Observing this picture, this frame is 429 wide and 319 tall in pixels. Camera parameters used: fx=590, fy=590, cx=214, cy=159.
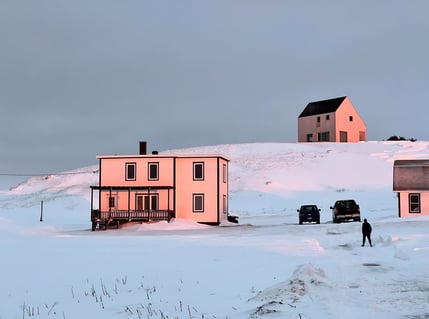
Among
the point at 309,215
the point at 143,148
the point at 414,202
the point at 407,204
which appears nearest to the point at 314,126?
the point at 407,204

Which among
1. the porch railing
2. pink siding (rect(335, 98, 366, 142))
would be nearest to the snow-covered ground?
the porch railing

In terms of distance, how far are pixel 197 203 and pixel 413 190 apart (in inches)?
640

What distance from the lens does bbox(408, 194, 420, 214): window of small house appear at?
146 feet

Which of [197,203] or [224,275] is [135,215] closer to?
[197,203]

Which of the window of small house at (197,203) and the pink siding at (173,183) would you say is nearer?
the pink siding at (173,183)

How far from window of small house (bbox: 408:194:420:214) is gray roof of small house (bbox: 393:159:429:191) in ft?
2.55

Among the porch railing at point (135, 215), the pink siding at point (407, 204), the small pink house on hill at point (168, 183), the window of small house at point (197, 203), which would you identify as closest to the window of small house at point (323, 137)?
the pink siding at point (407, 204)

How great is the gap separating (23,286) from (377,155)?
85.0m

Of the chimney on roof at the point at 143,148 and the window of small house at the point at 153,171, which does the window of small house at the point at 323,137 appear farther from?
the window of small house at the point at 153,171

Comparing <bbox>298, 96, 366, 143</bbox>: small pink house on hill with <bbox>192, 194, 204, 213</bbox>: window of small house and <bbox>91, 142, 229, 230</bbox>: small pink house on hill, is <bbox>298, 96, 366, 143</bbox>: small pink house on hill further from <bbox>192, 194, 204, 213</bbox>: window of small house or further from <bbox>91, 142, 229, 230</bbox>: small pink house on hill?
<bbox>192, 194, 204, 213</bbox>: window of small house

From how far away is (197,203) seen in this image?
1784 inches

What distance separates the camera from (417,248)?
22812mm

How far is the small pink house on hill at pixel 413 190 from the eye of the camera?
4412cm

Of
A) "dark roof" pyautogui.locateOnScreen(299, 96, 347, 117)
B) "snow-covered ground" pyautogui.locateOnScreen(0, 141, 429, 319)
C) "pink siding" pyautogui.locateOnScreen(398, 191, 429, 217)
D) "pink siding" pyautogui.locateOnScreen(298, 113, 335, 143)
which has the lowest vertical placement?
"snow-covered ground" pyautogui.locateOnScreen(0, 141, 429, 319)
